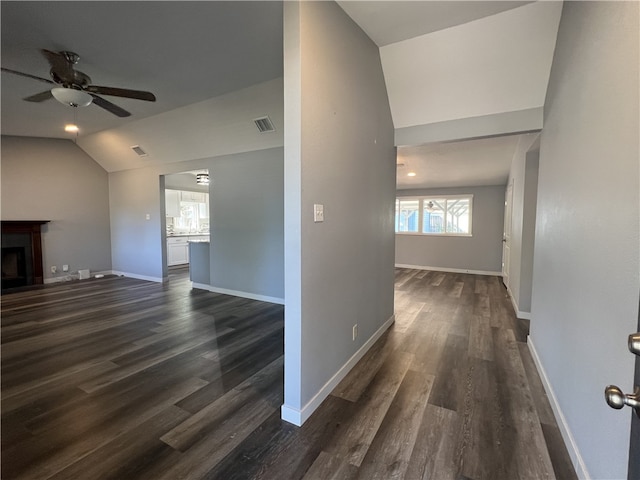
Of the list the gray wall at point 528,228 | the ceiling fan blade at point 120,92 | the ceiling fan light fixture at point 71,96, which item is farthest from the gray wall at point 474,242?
the ceiling fan light fixture at point 71,96

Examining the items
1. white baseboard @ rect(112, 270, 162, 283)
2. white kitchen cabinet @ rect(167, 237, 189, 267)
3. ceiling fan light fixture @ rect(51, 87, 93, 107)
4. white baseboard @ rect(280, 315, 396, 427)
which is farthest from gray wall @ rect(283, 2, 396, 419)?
white kitchen cabinet @ rect(167, 237, 189, 267)

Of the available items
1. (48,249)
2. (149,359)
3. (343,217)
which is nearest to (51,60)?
(149,359)

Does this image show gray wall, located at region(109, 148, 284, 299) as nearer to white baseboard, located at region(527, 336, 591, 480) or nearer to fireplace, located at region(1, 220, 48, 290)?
fireplace, located at region(1, 220, 48, 290)

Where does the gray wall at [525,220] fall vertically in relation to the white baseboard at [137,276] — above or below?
above

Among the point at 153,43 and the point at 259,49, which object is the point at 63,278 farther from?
the point at 259,49

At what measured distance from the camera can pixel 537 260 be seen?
8.34 ft

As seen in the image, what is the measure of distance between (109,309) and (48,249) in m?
3.06

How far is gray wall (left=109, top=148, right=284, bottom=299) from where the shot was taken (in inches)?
171

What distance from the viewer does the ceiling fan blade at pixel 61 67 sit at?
8.48ft

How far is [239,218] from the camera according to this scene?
4664 millimetres

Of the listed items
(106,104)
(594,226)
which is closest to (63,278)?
(106,104)

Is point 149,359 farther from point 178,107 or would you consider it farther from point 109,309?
point 178,107

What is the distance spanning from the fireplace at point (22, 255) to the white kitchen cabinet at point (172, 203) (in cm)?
→ 282

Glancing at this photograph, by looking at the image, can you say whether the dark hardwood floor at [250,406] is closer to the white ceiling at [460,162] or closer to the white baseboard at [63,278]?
the white ceiling at [460,162]
